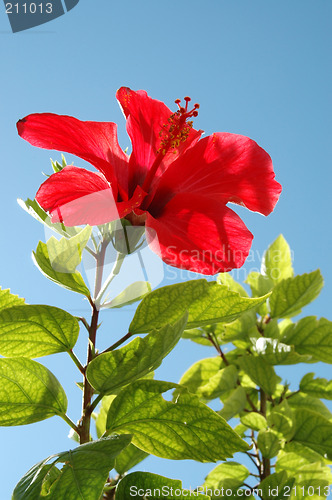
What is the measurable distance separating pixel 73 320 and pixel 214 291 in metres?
0.21

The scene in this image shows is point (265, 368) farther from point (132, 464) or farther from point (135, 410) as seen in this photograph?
point (135, 410)

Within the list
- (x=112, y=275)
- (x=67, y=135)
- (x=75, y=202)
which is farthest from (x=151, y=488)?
(x=67, y=135)

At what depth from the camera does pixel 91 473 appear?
1.99 feet

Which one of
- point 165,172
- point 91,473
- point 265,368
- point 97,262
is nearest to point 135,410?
point 91,473

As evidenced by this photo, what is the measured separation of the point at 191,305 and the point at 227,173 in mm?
227

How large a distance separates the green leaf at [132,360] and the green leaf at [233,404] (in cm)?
57

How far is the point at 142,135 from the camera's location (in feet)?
2.84

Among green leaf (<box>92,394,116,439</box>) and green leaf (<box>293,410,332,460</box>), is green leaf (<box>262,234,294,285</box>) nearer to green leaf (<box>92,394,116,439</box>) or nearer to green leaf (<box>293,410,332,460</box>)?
green leaf (<box>293,410,332,460</box>)

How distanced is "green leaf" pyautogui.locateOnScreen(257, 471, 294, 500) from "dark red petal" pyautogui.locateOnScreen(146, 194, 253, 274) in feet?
1.67

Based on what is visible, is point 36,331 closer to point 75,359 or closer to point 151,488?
point 75,359

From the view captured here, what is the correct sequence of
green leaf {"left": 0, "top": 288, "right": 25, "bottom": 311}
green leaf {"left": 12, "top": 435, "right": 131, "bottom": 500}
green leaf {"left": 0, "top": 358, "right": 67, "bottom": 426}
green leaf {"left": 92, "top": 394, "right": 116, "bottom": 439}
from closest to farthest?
green leaf {"left": 12, "top": 435, "right": 131, "bottom": 500}
green leaf {"left": 0, "top": 358, "right": 67, "bottom": 426}
green leaf {"left": 0, "top": 288, "right": 25, "bottom": 311}
green leaf {"left": 92, "top": 394, "right": 116, "bottom": 439}

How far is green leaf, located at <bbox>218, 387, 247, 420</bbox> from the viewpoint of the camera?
1204 mm

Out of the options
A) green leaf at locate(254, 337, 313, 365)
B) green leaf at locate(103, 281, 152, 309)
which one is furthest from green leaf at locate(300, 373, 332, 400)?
green leaf at locate(103, 281, 152, 309)

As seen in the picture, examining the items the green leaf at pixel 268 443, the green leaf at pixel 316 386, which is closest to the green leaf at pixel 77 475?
the green leaf at pixel 268 443
